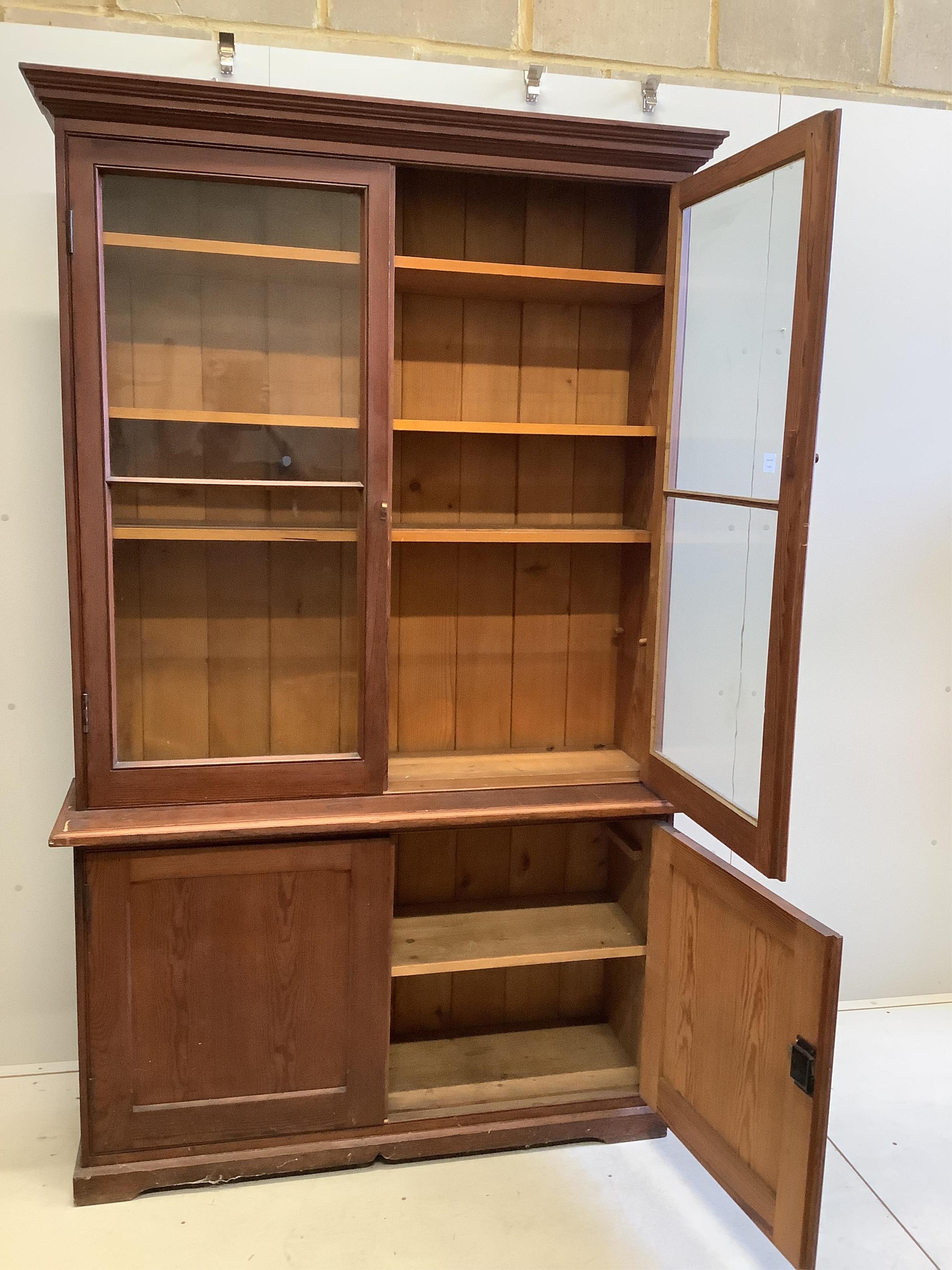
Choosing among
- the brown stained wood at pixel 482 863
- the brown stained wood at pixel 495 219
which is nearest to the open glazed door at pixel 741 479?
the brown stained wood at pixel 495 219

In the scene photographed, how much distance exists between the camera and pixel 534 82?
2348mm

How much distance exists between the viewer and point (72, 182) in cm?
184

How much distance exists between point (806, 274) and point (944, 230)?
129 cm

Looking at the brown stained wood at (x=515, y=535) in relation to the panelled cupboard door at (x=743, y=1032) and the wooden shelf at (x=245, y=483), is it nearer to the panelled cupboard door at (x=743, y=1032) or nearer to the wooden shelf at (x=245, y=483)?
the wooden shelf at (x=245, y=483)

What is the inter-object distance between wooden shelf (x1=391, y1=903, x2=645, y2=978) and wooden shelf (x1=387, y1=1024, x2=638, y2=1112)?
0.19 meters

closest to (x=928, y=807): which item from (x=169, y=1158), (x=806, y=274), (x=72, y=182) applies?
(x=806, y=274)

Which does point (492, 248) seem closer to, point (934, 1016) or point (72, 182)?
point (72, 182)

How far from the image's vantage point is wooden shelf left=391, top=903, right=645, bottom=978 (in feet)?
7.35

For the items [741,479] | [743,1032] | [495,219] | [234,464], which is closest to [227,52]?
[495,219]

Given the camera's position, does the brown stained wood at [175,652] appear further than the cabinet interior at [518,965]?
No

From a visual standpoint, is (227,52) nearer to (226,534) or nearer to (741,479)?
(226,534)

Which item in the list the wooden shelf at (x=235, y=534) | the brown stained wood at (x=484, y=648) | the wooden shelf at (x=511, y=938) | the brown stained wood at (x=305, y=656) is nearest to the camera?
the wooden shelf at (x=235, y=534)

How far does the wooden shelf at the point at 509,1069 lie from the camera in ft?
7.50

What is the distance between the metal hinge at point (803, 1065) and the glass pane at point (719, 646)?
0.41m
